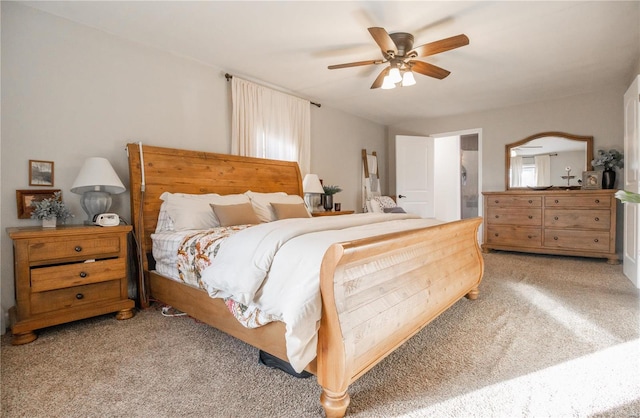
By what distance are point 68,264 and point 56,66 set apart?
1.62 meters

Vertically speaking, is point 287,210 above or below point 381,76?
below

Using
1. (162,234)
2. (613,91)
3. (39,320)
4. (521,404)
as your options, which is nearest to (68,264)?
(39,320)

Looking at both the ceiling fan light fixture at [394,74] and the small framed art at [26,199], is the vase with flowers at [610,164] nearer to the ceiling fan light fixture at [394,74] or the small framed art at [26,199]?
the ceiling fan light fixture at [394,74]

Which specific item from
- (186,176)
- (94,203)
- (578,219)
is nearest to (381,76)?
(186,176)

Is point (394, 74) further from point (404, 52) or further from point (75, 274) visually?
point (75, 274)

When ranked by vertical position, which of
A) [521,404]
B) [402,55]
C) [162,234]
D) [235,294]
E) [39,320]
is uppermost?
[402,55]

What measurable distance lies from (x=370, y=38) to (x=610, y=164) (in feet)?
12.9

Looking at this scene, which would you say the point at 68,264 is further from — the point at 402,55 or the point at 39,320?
the point at 402,55

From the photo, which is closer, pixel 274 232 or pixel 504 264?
pixel 274 232

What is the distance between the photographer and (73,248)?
2.22 metres

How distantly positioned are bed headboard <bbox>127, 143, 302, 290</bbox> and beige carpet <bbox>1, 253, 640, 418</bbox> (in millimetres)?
917

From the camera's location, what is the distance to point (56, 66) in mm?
2539

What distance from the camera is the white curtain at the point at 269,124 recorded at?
3.76 metres

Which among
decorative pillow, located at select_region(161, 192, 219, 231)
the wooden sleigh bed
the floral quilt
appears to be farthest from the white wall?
the floral quilt
